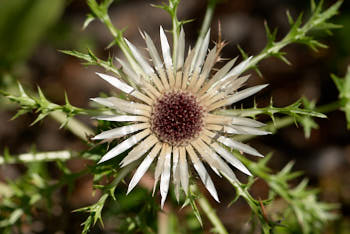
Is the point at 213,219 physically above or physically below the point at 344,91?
below

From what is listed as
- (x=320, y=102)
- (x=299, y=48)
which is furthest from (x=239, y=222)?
(x=299, y=48)

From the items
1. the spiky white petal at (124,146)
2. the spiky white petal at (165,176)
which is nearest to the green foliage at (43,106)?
the spiky white petal at (124,146)

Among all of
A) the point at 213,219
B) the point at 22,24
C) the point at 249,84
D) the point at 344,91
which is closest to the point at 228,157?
the point at 213,219

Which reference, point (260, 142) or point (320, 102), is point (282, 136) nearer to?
point (260, 142)

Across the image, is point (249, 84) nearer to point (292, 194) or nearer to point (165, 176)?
point (292, 194)

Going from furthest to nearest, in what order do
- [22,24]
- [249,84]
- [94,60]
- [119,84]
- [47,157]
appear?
[249,84] < [22,24] < [47,157] < [119,84] < [94,60]

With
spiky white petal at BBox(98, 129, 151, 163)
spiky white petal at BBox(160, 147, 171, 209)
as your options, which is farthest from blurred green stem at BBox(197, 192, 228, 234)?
spiky white petal at BBox(98, 129, 151, 163)

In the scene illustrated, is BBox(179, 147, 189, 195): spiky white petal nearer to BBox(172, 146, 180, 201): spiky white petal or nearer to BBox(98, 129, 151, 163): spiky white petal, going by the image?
BBox(172, 146, 180, 201): spiky white petal
